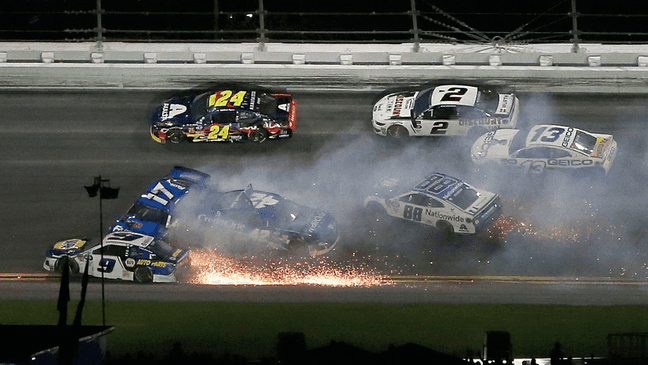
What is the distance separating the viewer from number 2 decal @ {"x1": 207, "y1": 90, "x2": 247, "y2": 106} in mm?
25062

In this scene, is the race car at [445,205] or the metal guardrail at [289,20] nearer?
the race car at [445,205]

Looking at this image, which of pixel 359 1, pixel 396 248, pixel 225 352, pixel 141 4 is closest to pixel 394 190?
pixel 396 248

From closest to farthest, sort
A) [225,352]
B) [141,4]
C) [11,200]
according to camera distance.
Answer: [225,352]
[11,200]
[141,4]

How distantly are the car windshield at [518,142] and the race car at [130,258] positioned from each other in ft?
30.1

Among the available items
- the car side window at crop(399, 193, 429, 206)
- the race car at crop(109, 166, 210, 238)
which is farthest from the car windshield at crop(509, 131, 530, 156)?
the race car at crop(109, 166, 210, 238)

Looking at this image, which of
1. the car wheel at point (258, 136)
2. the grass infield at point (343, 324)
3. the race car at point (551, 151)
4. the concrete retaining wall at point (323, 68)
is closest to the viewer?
the grass infield at point (343, 324)

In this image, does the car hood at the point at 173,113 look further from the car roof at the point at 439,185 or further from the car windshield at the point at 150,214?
the car roof at the point at 439,185

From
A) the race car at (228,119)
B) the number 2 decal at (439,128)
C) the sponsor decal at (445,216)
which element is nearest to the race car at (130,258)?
the race car at (228,119)

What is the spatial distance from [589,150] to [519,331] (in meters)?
7.25

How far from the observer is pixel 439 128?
25172 millimetres

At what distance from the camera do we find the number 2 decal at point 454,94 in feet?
82.6

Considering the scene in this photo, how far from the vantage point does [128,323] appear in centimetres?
1892

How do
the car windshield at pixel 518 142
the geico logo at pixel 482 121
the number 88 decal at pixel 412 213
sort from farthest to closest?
the geico logo at pixel 482 121 < the car windshield at pixel 518 142 < the number 88 decal at pixel 412 213

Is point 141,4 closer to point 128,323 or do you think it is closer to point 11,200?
point 11,200
